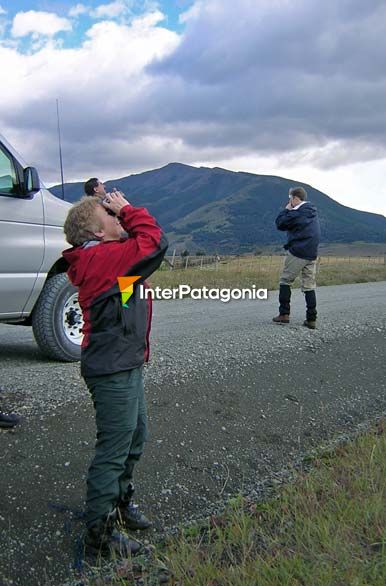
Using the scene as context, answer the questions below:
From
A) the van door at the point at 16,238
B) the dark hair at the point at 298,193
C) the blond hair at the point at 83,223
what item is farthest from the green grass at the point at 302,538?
the dark hair at the point at 298,193

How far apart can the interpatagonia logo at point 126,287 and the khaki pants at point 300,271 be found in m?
5.09

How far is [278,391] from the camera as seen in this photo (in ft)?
17.3

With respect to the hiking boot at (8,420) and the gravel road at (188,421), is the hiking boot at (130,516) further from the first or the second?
the hiking boot at (8,420)

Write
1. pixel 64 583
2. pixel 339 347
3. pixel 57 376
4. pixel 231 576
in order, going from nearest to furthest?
pixel 231 576 → pixel 64 583 → pixel 57 376 → pixel 339 347

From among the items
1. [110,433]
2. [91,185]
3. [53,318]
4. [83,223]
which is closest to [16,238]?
[53,318]

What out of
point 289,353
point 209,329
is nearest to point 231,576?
point 289,353

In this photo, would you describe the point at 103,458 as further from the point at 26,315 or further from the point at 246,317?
the point at 246,317

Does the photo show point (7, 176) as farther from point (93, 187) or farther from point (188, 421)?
point (188, 421)

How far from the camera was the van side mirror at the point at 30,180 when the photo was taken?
4828 mm

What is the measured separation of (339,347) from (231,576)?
479 cm

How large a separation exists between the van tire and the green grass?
8.75ft

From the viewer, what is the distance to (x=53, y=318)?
533cm

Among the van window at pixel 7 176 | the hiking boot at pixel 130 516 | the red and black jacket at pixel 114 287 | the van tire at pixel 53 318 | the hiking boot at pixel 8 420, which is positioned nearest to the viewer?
the red and black jacket at pixel 114 287

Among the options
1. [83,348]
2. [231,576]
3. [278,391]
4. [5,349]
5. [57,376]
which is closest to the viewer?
[231,576]
